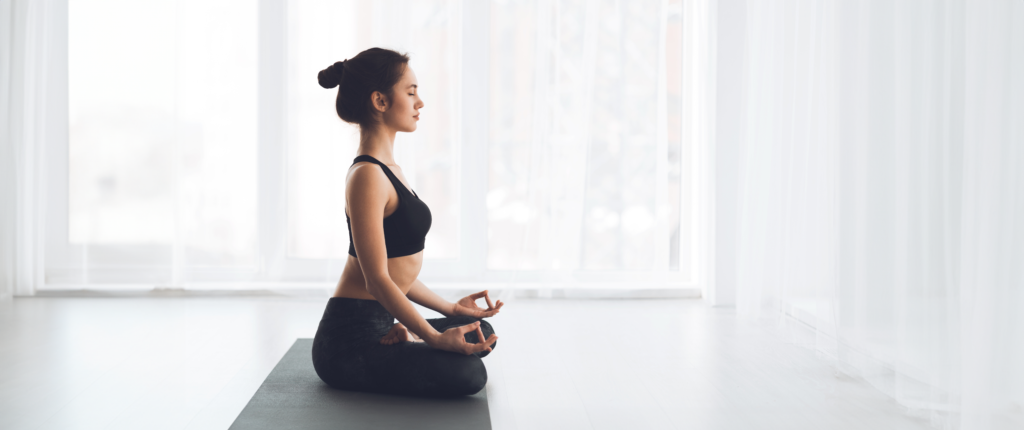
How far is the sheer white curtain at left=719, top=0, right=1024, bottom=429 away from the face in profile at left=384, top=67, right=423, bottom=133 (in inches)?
52.3

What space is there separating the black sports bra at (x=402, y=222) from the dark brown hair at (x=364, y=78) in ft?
0.42

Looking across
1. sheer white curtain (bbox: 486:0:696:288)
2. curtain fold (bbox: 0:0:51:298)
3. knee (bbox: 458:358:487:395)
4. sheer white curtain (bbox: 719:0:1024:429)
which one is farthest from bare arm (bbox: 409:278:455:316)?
curtain fold (bbox: 0:0:51:298)

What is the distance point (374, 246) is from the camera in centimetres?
175

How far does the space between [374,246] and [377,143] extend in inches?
11.6

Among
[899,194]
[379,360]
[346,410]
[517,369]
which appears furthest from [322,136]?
[899,194]

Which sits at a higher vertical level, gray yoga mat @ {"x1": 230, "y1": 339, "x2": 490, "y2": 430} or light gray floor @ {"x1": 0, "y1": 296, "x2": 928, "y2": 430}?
gray yoga mat @ {"x1": 230, "y1": 339, "x2": 490, "y2": 430}

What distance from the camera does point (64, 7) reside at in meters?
3.78

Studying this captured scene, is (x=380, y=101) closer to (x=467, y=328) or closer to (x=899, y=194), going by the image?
(x=467, y=328)

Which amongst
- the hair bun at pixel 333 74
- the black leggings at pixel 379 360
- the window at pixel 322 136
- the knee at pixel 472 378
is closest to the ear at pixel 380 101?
the hair bun at pixel 333 74

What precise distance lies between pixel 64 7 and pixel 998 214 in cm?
411

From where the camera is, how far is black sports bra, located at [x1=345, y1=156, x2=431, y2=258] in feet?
6.13

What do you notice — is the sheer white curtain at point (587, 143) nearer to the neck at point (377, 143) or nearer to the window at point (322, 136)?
the window at point (322, 136)

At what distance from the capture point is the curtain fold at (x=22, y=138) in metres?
3.62

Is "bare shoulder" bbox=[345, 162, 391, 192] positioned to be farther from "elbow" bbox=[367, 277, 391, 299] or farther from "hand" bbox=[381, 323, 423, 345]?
"hand" bbox=[381, 323, 423, 345]
